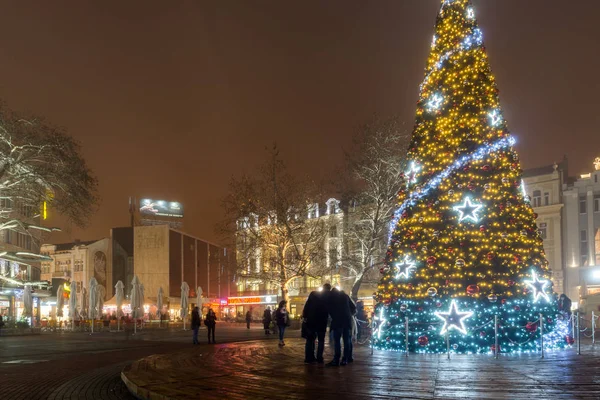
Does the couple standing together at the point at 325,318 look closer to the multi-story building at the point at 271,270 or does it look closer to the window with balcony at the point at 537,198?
the multi-story building at the point at 271,270

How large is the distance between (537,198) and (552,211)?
1.89 m

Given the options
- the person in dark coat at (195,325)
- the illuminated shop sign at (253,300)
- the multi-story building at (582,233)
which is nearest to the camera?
the person in dark coat at (195,325)

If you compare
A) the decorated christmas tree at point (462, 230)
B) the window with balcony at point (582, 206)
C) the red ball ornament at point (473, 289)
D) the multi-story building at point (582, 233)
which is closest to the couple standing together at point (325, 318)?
the decorated christmas tree at point (462, 230)

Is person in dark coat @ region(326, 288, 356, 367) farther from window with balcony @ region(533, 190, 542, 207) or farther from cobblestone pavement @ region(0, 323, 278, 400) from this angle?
window with balcony @ region(533, 190, 542, 207)

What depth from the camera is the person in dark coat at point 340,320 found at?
523 inches

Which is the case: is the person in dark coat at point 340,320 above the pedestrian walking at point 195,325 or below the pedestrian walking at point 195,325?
above

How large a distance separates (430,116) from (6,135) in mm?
24154

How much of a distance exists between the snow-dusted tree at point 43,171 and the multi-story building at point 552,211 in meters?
36.8

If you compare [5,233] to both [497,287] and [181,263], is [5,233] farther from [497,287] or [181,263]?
[497,287]

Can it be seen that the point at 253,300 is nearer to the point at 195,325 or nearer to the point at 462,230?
the point at 195,325

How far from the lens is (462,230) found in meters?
16.6

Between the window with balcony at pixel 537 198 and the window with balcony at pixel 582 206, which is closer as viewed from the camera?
the window with balcony at pixel 582 206

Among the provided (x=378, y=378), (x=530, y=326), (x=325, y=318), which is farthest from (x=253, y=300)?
(x=378, y=378)

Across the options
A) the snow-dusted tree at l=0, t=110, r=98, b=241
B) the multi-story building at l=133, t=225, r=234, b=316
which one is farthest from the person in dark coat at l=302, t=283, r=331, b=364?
the multi-story building at l=133, t=225, r=234, b=316
